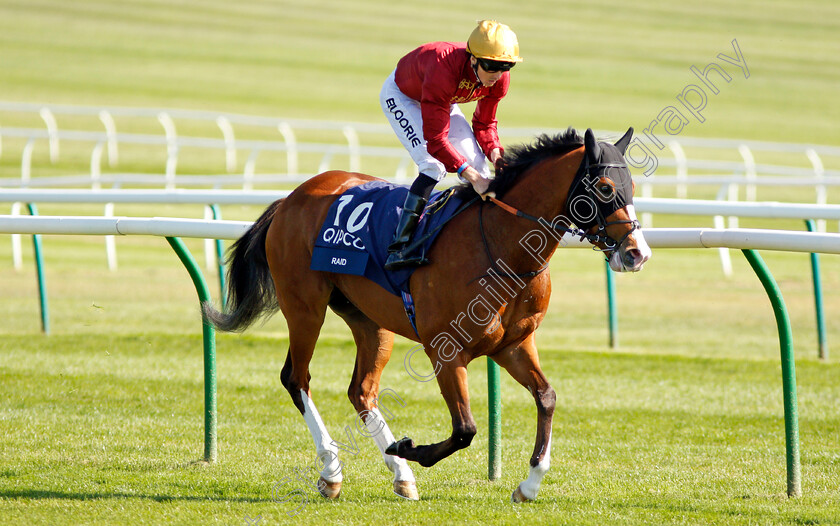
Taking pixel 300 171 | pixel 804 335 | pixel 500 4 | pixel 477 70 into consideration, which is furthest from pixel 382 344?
pixel 500 4

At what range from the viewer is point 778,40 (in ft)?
142

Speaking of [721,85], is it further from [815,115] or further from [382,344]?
[382,344]

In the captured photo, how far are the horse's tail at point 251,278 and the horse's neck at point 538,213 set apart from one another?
4.83 feet

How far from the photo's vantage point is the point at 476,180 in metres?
4.21

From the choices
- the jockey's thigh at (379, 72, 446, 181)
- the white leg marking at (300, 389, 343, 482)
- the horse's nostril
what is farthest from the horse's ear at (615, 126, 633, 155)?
the white leg marking at (300, 389, 343, 482)

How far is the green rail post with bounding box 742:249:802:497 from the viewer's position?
414cm

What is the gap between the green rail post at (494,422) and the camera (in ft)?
15.1

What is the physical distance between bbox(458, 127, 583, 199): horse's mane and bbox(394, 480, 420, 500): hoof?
1.30 m

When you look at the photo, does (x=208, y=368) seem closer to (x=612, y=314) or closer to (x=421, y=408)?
(x=421, y=408)

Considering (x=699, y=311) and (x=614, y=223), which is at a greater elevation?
(x=614, y=223)

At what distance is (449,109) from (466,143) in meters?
0.29

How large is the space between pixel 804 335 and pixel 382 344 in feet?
16.3

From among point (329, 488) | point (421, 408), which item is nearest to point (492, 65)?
point (329, 488)

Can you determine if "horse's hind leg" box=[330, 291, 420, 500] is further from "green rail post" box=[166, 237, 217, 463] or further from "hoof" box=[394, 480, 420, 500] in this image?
"green rail post" box=[166, 237, 217, 463]
